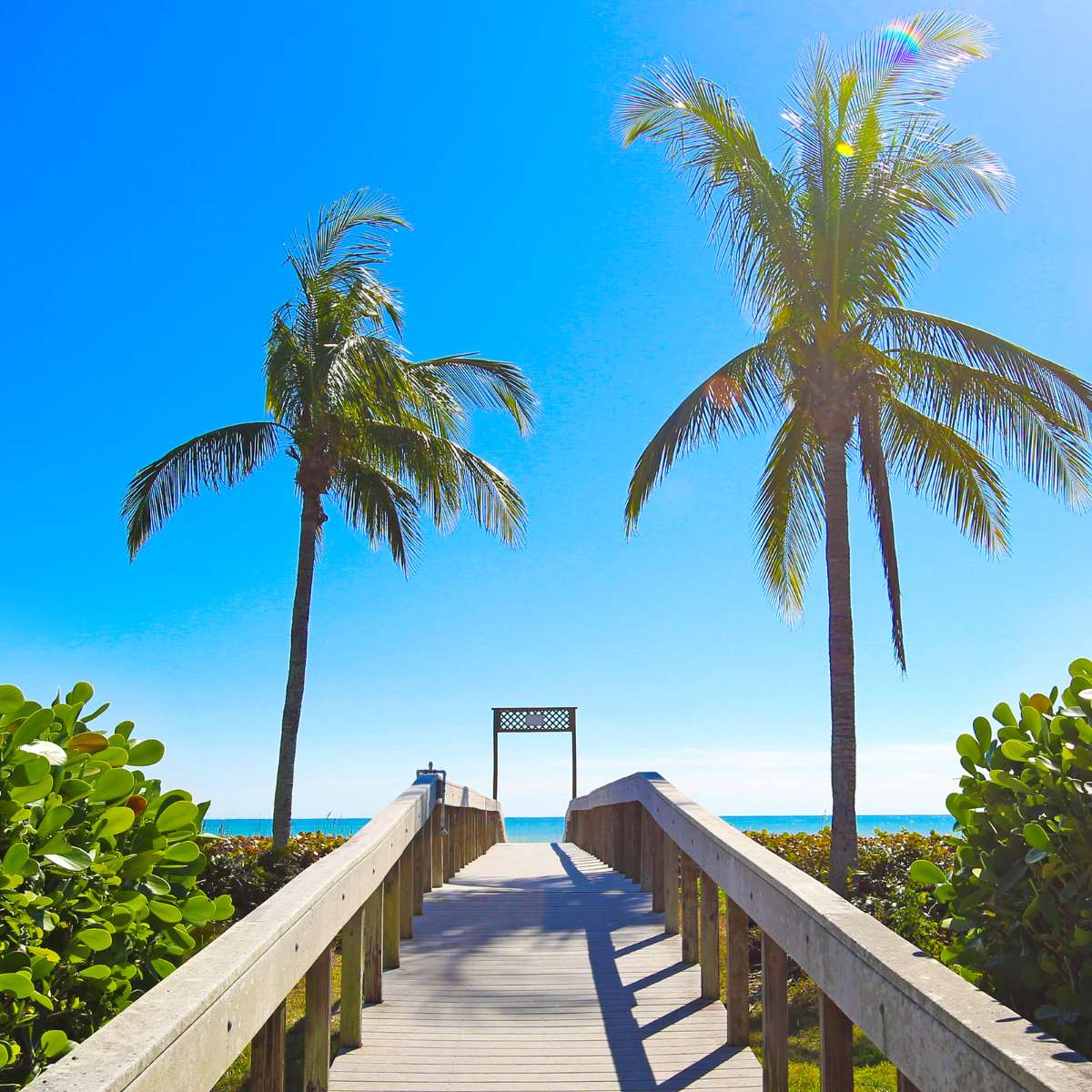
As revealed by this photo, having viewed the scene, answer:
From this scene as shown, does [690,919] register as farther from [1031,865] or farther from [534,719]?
[534,719]

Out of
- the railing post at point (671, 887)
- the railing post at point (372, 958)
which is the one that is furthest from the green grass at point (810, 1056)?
the railing post at point (372, 958)

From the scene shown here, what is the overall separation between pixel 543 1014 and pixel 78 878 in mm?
3118

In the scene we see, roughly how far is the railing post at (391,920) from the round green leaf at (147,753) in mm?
3102

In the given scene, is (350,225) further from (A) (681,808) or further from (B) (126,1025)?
(B) (126,1025)

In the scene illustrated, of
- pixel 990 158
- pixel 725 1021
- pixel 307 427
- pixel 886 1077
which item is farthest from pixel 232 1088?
pixel 990 158

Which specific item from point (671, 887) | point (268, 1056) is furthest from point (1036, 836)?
point (671, 887)

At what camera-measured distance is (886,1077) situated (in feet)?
→ 17.0

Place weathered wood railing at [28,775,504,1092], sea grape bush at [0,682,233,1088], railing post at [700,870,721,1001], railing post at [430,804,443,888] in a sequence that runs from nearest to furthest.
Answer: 1. weathered wood railing at [28,775,504,1092]
2. sea grape bush at [0,682,233,1088]
3. railing post at [700,870,721,1001]
4. railing post at [430,804,443,888]

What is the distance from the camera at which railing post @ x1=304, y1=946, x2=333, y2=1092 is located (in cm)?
351

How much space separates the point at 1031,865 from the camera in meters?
2.36

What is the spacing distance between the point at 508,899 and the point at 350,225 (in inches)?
339

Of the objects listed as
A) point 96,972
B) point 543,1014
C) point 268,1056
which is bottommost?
point 543,1014

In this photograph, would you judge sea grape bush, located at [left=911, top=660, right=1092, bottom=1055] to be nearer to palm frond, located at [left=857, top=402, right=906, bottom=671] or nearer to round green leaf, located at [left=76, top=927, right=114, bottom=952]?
round green leaf, located at [left=76, top=927, right=114, bottom=952]

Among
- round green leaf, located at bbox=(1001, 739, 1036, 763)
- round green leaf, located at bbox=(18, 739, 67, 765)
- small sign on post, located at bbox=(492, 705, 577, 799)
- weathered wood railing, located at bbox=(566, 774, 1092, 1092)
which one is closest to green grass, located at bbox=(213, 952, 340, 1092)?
weathered wood railing, located at bbox=(566, 774, 1092, 1092)
